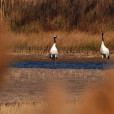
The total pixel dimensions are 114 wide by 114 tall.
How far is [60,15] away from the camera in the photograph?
88.1ft

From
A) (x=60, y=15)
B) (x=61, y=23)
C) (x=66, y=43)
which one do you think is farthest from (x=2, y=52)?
(x=60, y=15)

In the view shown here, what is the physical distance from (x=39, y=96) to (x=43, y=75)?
4952 millimetres

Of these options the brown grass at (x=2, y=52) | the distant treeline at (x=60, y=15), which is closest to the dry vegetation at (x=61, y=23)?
the distant treeline at (x=60, y=15)

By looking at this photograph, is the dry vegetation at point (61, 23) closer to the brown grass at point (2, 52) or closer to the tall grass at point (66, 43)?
the tall grass at point (66, 43)

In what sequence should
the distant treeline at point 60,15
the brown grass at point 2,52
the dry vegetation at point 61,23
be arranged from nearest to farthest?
the brown grass at point 2,52 → the dry vegetation at point 61,23 → the distant treeline at point 60,15

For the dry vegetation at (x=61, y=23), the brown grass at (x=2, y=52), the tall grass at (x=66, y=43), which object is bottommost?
the brown grass at (x=2, y=52)

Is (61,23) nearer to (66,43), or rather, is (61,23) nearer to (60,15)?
(60,15)

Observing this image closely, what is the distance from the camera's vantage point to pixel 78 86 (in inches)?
397

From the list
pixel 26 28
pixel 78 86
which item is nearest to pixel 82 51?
pixel 26 28

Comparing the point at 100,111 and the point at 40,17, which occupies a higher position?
the point at 40,17

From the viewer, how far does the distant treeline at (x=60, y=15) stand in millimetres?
25191

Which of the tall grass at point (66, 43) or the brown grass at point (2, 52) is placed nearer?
the brown grass at point (2, 52)

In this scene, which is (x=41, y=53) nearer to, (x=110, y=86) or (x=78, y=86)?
(x=78, y=86)

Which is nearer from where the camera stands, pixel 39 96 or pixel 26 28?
pixel 39 96
